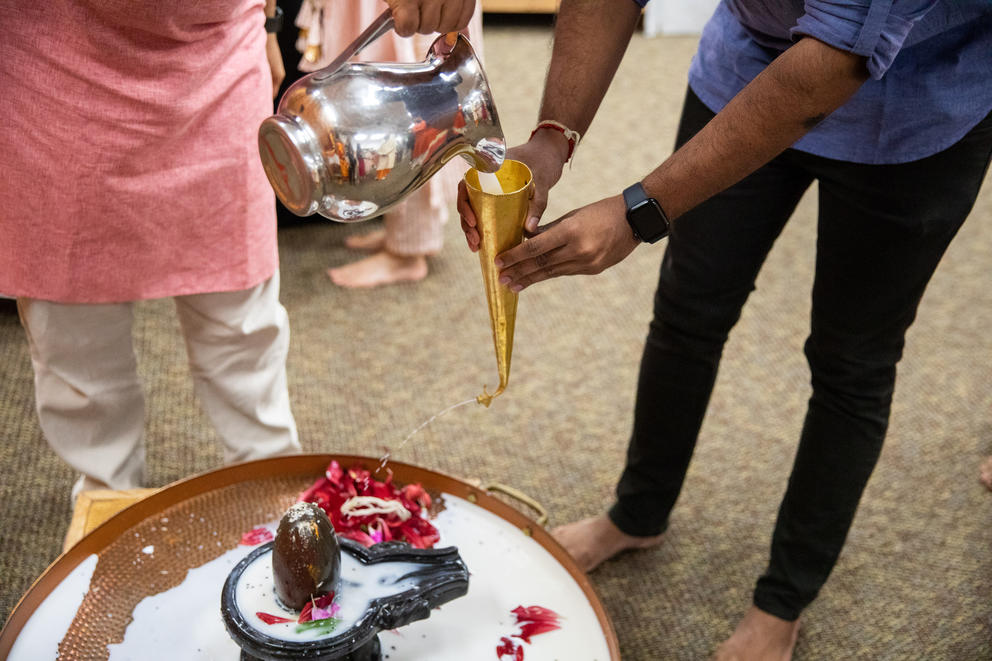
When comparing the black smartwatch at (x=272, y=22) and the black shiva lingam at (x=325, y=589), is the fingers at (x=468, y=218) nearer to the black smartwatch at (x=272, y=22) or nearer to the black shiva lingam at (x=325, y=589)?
the black shiva lingam at (x=325, y=589)

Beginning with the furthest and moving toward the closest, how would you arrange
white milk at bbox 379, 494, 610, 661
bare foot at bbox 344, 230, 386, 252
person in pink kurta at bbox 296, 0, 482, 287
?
bare foot at bbox 344, 230, 386, 252 < person in pink kurta at bbox 296, 0, 482, 287 < white milk at bbox 379, 494, 610, 661

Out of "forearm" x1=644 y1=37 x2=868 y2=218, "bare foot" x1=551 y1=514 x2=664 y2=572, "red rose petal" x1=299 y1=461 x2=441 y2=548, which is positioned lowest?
"bare foot" x1=551 y1=514 x2=664 y2=572

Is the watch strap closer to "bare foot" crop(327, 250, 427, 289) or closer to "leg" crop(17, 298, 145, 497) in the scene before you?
"leg" crop(17, 298, 145, 497)

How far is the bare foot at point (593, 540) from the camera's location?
1.35 m

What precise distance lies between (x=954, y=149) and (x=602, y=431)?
868 mm

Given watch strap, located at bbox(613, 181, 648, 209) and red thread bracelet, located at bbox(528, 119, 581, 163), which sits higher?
watch strap, located at bbox(613, 181, 648, 209)

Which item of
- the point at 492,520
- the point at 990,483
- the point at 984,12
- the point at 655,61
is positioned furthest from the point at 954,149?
the point at 655,61

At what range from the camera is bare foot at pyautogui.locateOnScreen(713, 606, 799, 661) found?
48.0 inches

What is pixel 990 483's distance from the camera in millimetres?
1560

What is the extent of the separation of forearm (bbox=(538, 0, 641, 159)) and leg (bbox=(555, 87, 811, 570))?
132mm

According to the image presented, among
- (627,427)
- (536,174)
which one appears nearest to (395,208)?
(627,427)

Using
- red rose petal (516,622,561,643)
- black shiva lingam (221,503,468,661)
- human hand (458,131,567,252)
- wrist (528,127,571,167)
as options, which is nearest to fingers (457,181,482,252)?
human hand (458,131,567,252)

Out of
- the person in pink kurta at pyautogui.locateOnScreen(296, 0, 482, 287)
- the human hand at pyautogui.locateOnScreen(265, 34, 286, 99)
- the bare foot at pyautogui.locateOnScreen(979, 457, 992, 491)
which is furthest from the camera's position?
the person in pink kurta at pyautogui.locateOnScreen(296, 0, 482, 287)

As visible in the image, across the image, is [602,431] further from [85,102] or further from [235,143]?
[85,102]
